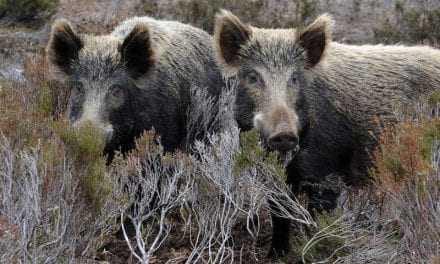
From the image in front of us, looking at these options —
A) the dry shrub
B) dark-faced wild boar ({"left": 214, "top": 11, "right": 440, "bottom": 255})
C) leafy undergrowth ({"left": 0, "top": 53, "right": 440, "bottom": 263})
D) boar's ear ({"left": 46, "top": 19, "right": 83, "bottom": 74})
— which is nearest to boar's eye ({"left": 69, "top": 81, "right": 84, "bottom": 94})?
boar's ear ({"left": 46, "top": 19, "right": 83, "bottom": 74})

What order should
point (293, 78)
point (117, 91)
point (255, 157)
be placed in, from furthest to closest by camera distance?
point (117, 91)
point (293, 78)
point (255, 157)

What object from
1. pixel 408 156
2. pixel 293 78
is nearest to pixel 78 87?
pixel 293 78

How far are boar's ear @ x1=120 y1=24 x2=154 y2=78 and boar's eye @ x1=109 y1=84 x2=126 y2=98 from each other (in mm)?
244

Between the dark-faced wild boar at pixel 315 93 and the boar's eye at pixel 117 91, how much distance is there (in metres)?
0.92

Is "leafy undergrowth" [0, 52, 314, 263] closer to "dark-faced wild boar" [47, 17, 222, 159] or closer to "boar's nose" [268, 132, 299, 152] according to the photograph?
"boar's nose" [268, 132, 299, 152]

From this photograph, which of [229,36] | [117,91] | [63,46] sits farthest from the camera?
Answer: [63,46]

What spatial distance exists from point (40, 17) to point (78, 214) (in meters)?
12.2

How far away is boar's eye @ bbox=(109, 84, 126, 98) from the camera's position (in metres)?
6.16

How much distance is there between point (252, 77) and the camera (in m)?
5.77

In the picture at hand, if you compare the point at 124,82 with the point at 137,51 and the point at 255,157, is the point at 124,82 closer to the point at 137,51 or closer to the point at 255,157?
the point at 137,51

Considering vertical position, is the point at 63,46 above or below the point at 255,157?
above

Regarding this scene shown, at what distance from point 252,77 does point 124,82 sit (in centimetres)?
125

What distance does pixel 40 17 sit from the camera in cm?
1594

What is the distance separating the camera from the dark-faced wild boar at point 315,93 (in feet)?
18.5
